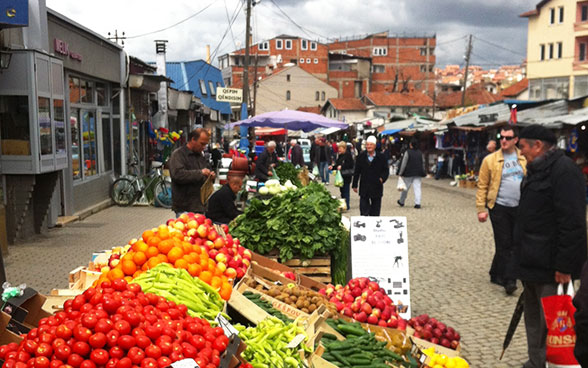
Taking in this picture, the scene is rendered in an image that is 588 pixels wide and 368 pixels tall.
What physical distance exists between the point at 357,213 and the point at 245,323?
1252 centimetres

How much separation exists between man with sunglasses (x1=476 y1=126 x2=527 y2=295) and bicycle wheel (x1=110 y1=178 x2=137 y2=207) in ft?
40.4

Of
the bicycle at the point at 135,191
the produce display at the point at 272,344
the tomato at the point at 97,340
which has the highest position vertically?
the tomato at the point at 97,340

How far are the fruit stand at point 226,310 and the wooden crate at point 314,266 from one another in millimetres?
24

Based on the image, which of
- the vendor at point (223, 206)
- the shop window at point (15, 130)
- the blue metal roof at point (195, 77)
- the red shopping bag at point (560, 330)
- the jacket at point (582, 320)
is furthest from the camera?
the blue metal roof at point (195, 77)

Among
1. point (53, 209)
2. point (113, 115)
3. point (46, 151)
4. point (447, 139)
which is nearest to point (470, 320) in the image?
point (46, 151)

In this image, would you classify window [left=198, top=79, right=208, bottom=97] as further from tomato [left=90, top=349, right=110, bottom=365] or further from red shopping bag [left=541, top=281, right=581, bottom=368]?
tomato [left=90, top=349, right=110, bottom=365]

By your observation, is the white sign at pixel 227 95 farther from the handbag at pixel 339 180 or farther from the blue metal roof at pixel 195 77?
the blue metal roof at pixel 195 77

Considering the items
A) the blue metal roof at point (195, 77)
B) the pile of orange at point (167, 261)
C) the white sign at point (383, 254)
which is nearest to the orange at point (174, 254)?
the pile of orange at point (167, 261)

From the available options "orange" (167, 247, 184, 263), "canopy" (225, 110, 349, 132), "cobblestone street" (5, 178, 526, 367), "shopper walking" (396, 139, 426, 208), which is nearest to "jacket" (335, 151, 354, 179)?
"canopy" (225, 110, 349, 132)

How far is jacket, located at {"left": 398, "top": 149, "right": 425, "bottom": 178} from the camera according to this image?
695 inches

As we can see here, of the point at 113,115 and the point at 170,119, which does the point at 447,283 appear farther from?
the point at 170,119

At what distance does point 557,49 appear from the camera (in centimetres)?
5747

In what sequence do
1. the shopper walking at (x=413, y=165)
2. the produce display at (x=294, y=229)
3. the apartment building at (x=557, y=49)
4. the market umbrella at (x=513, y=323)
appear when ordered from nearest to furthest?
the market umbrella at (x=513, y=323) → the produce display at (x=294, y=229) → the shopper walking at (x=413, y=165) → the apartment building at (x=557, y=49)

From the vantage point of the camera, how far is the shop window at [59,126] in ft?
41.7
